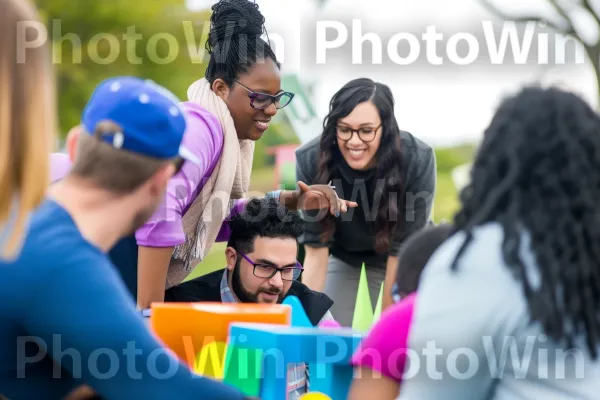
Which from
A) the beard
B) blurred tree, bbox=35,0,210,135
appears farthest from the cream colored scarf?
blurred tree, bbox=35,0,210,135

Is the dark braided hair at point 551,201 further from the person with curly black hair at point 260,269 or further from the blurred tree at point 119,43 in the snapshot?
the blurred tree at point 119,43

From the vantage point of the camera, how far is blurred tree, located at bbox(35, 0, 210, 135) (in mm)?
17812

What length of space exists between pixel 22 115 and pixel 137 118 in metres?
0.40

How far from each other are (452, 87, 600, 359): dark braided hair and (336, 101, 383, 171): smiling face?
3.11m

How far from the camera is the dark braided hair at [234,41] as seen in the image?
13.7 feet

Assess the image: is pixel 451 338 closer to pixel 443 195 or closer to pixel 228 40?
pixel 228 40

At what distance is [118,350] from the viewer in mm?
2021

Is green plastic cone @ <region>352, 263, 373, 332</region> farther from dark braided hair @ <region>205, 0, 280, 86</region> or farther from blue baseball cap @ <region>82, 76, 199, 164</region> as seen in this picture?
blue baseball cap @ <region>82, 76, 199, 164</region>

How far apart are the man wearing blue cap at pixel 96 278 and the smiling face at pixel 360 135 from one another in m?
2.95

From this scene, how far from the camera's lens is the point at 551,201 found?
1.97m

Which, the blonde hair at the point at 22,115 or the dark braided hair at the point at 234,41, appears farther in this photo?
the dark braided hair at the point at 234,41

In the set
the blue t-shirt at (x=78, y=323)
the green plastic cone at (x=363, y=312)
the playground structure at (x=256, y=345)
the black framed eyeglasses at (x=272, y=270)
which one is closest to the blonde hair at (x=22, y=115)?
the blue t-shirt at (x=78, y=323)

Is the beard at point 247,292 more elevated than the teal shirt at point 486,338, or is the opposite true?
the teal shirt at point 486,338

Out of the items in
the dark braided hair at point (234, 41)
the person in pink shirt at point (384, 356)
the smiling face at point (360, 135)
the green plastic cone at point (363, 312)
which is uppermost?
the dark braided hair at point (234, 41)
